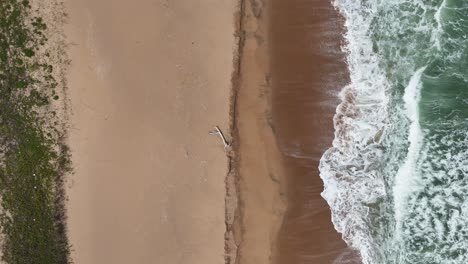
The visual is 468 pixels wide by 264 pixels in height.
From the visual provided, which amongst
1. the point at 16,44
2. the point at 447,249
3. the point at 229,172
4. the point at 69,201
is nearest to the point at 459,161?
the point at 447,249

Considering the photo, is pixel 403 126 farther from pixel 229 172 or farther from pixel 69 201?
pixel 69 201

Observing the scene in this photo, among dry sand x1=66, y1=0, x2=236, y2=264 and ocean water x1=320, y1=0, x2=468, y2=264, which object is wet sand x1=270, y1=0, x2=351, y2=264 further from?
dry sand x1=66, y1=0, x2=236, y2=264

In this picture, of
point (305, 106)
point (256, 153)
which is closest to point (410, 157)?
point (305, 106)

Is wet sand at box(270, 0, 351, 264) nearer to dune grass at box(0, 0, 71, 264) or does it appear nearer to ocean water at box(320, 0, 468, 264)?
ocean water at box(320, 0, 468, 264)

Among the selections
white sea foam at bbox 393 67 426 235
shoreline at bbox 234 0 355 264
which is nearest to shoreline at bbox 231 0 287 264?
shoreline at bbox 234 0 355 264

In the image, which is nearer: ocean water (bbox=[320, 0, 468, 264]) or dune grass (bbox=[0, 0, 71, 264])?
dune grass (bbox=[0, 0, 71, 264])
